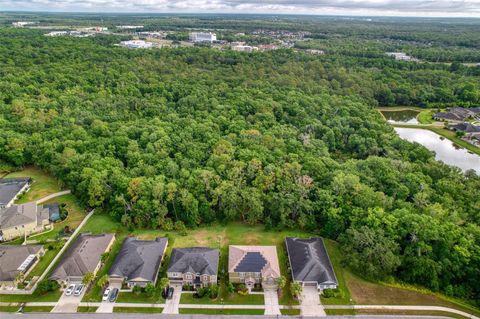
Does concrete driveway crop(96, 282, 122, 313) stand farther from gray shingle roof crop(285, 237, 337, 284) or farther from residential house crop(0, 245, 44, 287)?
gray shingle roof crop(285, 237, 337, 284)

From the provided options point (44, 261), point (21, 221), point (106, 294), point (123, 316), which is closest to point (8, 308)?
point (44, 261)

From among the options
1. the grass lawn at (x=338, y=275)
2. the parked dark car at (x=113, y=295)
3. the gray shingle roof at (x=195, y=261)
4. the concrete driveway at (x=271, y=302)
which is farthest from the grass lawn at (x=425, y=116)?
the parked dark car at (x=113, y=295)

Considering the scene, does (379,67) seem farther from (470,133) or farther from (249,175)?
(249,175)

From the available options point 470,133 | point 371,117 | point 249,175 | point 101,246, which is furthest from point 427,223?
point 470,133

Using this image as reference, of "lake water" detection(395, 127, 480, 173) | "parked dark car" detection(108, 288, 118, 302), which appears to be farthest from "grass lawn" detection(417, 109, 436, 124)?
"parked dark car" detection(108, 288, 118, 302)

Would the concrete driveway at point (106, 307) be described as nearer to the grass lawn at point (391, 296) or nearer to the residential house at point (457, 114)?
the grass lawn at point (391, 296)

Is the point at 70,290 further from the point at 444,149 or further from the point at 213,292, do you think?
the point at 444,149
